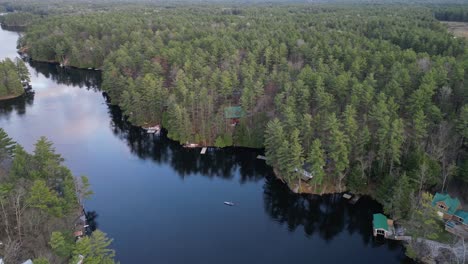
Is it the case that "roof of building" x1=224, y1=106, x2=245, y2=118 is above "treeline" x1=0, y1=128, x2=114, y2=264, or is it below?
above

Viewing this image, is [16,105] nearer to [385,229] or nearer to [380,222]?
[380,222]

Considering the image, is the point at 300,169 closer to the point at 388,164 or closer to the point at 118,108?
the point at 388,164

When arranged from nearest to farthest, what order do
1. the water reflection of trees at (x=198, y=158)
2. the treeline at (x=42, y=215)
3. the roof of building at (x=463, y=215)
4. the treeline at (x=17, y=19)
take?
the treeline at (x=42, y=215) < the roof of building at (x=463, y=215) < the water reflection of trees at (x=198, y=158) < the treeline at (x=17, y=19)

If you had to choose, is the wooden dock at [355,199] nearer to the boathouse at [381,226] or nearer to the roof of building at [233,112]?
the boathouse at [381,226]

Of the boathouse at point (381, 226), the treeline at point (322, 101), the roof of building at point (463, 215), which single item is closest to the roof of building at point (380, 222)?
the boathouse at point (381, 226)

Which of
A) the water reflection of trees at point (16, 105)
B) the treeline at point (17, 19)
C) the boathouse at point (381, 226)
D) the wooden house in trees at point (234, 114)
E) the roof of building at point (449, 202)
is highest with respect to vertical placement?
the treeline at point (17, 19)

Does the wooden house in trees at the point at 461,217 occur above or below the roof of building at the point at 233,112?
below

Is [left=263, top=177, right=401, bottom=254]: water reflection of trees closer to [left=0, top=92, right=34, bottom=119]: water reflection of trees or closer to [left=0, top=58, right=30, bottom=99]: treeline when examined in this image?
[left=0, top=92, right=34, bottom=119]: water reflection of trees

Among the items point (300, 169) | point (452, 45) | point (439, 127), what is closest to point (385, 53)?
point (452, 45)

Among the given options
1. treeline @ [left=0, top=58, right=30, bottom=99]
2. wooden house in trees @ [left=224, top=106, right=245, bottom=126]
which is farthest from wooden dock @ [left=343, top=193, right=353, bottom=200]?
treeline @ [left=0, top=58, right=30, bottom=99]
